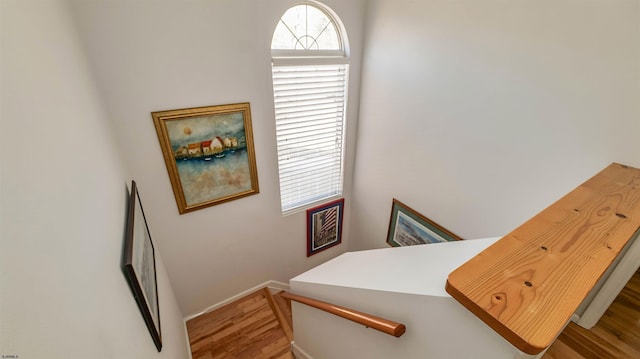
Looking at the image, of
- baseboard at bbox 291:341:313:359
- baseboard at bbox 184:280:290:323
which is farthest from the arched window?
baseboard at bbox 291:341:313:359

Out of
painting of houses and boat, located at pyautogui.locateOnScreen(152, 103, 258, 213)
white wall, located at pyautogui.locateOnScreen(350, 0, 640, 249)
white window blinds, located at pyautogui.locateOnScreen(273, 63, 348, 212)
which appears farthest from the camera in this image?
Answer: white window blinds, located at pyautogui.locateOnScreen(273, 63, 348, 212)

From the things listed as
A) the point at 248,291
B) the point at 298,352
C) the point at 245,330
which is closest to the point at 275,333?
the point at 245,330

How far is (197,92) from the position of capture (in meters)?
2.09

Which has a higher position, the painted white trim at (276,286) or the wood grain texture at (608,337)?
the wood grain texture at (608,337)

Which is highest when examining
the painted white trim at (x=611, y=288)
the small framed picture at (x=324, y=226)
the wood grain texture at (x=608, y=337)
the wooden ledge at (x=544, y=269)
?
the wooden ledge at (x=544, y=269)

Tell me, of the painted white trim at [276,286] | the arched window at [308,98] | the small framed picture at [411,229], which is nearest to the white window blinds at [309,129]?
the arched window at [308,98]

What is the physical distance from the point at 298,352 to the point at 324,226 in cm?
147

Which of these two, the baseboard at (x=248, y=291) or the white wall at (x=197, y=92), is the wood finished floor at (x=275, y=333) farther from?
the white wall at (x=197, y=92)

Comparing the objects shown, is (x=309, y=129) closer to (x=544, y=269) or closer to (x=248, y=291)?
(x=248, y=291)

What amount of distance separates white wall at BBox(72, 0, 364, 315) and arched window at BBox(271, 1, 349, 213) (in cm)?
13

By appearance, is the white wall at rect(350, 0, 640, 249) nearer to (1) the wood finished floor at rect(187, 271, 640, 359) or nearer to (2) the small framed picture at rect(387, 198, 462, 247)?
(2) the small framed picture at rect(387, 198, 462, 247)

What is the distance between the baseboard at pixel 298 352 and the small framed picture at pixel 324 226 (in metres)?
1.20

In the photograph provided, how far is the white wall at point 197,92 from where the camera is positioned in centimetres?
177

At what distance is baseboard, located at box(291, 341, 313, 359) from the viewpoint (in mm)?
2195
